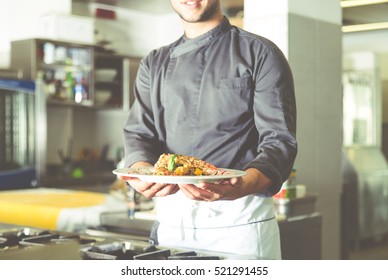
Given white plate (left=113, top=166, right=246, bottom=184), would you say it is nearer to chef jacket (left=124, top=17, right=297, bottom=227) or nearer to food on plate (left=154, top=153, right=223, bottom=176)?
food on plate (left=154, top=153, right=223, bottom=176)

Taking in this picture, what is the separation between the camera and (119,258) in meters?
1.69

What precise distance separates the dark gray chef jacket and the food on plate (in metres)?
0.14

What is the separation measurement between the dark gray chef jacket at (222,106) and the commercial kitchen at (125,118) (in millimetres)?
211

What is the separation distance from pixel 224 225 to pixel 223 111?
30 centimetres

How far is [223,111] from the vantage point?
5.76 feet

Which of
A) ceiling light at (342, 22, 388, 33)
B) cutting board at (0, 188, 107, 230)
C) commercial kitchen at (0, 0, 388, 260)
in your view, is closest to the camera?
commercial kitchen at (0, 0, 388, 260)

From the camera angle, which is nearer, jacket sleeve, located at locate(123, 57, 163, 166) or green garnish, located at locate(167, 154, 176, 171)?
green garnish, located at locate(167, 154, 176, 171)

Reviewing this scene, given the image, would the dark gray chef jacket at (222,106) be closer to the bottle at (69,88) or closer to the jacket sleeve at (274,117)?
the jacket sleeve at (274,117)

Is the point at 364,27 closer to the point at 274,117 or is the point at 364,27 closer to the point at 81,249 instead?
the point at 274,117

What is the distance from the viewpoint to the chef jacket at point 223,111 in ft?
5.60

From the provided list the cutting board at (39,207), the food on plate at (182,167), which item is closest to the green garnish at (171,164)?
the food on plate at (182,167)

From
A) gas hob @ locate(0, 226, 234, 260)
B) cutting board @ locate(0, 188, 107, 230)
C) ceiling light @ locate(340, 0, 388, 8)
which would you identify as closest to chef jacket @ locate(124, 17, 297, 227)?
gas hob @ locate(0, 226, 234, 260)

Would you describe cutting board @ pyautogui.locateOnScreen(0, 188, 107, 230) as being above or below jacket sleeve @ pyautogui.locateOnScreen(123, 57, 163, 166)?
below

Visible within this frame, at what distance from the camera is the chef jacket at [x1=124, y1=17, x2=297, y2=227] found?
1.71 meters
